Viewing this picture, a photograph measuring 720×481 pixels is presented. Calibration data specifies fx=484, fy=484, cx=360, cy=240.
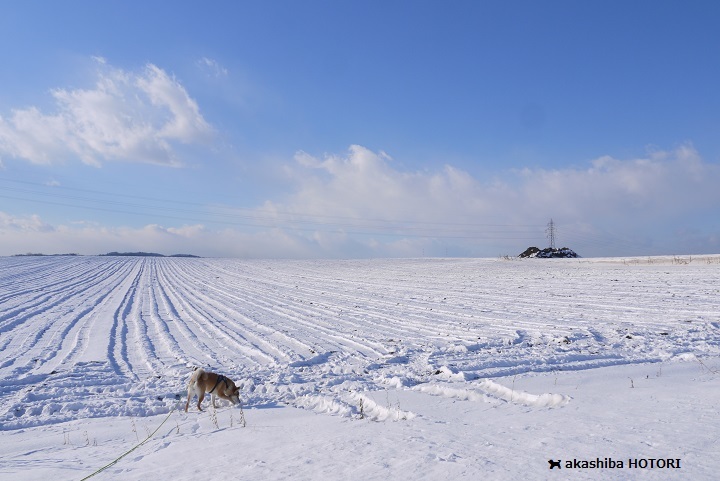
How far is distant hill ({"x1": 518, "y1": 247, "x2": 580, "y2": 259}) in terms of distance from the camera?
5500 centimetres

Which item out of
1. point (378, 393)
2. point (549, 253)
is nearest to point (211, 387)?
point (378, 393)

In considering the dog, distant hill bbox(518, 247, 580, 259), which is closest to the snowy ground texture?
the dog

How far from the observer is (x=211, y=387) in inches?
227

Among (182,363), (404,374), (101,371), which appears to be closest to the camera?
(404,374)

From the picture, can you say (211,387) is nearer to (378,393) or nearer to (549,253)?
(378,393)

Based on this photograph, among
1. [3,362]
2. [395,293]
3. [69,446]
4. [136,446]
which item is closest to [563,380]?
[136,446]

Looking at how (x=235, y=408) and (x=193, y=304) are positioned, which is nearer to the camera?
(x=235, y=408)

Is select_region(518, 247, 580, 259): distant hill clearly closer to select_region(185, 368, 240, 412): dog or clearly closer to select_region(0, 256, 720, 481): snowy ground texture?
select_region(0, 256, 720, 481): snowy ground texture

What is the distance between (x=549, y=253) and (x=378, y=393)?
5409 cm

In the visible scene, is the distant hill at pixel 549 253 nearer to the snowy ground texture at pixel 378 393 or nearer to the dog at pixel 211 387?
the snowy ground texture at pixel 378 393

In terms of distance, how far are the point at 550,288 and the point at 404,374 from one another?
15225 mm

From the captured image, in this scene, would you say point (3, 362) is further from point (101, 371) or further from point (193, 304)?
point (193, 304)

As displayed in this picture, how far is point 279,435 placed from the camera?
4.71 metres

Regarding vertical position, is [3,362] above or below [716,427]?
below
